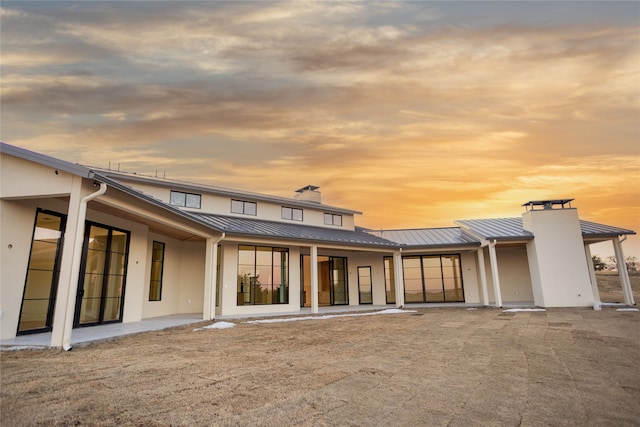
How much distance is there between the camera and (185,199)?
585 inches

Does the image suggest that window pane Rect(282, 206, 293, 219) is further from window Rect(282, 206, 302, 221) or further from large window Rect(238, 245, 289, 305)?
large window Rect(238, 245, 289, 305)

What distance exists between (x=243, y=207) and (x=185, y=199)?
107 inches

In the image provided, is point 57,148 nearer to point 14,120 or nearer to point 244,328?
point 14,120

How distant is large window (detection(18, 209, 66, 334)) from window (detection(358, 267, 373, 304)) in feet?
45.6

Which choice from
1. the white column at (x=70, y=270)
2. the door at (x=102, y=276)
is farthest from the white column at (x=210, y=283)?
the white column at (x=70, y=270)

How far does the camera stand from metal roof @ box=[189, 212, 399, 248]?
12.6 meters

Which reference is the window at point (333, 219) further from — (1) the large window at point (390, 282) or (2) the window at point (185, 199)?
(2) the window at point (185, 199)

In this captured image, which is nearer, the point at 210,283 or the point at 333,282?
the point at 210,283

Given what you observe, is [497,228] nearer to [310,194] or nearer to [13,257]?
[310,194]

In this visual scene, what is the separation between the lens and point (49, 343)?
6090 mm

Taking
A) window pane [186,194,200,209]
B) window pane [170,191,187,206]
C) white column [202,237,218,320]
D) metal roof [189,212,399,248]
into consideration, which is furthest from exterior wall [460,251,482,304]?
window pane [170,191,187,206]

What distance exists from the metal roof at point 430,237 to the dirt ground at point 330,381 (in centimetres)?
918

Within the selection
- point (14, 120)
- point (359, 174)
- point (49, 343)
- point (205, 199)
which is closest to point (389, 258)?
point (359, 174)

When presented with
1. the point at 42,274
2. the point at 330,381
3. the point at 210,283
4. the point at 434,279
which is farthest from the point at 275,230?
the point at 330,381
